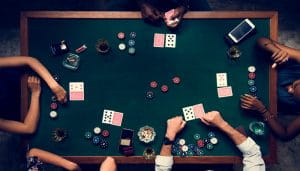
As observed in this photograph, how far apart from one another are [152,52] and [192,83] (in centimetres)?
42

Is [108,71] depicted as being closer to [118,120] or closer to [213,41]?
[118,120]

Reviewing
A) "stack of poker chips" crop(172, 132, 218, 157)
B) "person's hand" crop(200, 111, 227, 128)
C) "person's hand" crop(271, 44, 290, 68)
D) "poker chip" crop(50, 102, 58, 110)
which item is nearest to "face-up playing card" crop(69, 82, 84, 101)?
"poker chip" crop(50, 102, 58, 110)

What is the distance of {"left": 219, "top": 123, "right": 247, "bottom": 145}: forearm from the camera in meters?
3.00

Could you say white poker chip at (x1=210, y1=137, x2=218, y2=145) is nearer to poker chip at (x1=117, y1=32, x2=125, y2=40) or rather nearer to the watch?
the watch

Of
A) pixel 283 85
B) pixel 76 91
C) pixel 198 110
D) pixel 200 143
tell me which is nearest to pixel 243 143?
pixel 200 143

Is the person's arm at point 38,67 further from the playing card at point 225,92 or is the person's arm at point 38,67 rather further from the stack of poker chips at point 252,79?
the stack of poker chips at point 252,79

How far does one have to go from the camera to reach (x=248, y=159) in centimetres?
298

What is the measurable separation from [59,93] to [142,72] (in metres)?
0.71

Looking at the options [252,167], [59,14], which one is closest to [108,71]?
[59,14]

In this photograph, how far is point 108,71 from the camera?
3.14 meters

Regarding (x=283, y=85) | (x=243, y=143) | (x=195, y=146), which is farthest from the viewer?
(x=283, y=85)

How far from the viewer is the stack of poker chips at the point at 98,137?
10.1 ft

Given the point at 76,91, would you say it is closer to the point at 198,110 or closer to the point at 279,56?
the point at 198,110

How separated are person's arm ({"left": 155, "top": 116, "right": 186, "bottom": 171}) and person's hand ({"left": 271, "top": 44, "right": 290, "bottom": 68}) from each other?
2.97 ft
